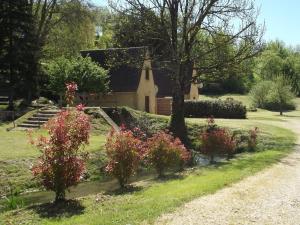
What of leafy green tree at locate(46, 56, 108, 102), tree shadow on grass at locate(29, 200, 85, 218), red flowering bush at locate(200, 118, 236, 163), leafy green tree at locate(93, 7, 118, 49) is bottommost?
tree shadow on grass at locate(29, 200, 85, 218)

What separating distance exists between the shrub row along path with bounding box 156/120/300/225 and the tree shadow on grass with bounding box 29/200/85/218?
2.47 metres

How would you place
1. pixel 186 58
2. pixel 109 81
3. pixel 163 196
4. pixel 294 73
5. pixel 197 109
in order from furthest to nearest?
pixel 294 73 → pixel 197 109 → pixel 109 81 → pixel 186 58 → pixel 163 196

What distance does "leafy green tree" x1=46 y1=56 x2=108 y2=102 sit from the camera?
1411 inches

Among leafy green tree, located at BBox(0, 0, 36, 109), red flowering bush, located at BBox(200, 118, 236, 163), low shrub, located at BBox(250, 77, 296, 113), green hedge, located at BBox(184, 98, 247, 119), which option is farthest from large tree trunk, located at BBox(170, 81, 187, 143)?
low shrub, located at BBox(250, 77, 296, 113)

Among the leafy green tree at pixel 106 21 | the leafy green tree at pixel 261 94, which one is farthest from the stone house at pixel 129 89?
the leafy green tree at pixel 261 94

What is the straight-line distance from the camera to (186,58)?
27.3m

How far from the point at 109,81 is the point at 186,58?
13.8 m

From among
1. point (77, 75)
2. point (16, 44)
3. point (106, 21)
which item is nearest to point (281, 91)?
point (77, 75)

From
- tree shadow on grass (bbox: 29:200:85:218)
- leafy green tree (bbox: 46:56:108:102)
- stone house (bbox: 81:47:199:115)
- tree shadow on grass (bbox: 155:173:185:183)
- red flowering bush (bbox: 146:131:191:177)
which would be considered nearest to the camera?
tree shadow on grass (bbox: 29:200:85:218)

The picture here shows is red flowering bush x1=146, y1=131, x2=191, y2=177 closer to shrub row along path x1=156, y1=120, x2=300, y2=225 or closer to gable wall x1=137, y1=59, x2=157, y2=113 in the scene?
shrub row along path x1=156, y1=120, x2=300, y2=225

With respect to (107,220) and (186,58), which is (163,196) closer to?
(107,220)

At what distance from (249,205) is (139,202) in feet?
8.77

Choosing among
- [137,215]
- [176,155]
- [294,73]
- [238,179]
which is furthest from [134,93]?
[294,73]

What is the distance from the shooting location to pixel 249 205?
11.5m
